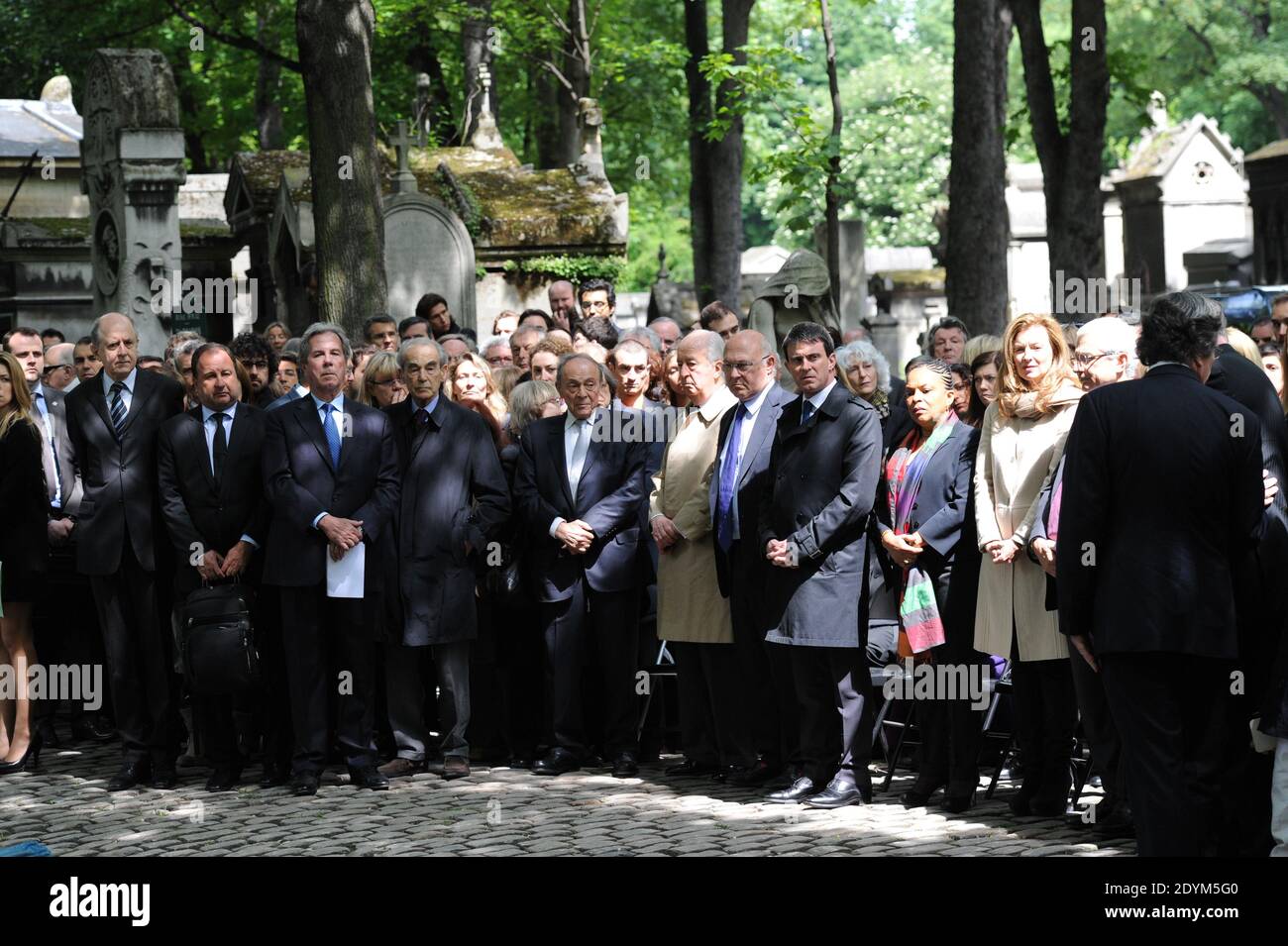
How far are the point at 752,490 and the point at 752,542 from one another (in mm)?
270

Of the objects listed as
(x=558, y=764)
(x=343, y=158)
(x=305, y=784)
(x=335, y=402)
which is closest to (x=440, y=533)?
(x=335, y=402)

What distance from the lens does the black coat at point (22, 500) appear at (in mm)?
11297

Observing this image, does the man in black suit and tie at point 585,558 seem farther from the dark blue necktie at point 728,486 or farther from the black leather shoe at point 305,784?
the black leather shoe at point 305,784

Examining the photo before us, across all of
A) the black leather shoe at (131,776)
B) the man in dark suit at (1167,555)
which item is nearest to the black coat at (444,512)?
the black leather shoe at (131,776)

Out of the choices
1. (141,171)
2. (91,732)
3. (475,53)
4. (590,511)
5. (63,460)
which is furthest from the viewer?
(475,53)

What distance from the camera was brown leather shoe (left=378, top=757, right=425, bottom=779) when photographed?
10734 mm

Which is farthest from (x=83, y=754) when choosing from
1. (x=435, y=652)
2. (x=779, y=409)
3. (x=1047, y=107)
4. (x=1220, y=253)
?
(x=1220, y=253)

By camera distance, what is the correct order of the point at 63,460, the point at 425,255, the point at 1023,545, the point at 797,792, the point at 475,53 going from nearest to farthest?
the point at 1023,545 < the point at 797,792 < the point at 63,460 < the point at 425,255 < the point at 475,53

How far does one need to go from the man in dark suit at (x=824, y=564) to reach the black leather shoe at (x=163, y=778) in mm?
3335

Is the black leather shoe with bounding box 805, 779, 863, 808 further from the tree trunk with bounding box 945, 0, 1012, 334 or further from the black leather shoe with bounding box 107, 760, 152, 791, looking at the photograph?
the tree trunk with bounding box 945, 0, 1012, 334

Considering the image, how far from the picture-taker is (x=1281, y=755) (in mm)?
6895

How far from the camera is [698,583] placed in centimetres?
1040

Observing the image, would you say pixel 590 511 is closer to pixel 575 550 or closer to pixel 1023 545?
pixel 575 550
